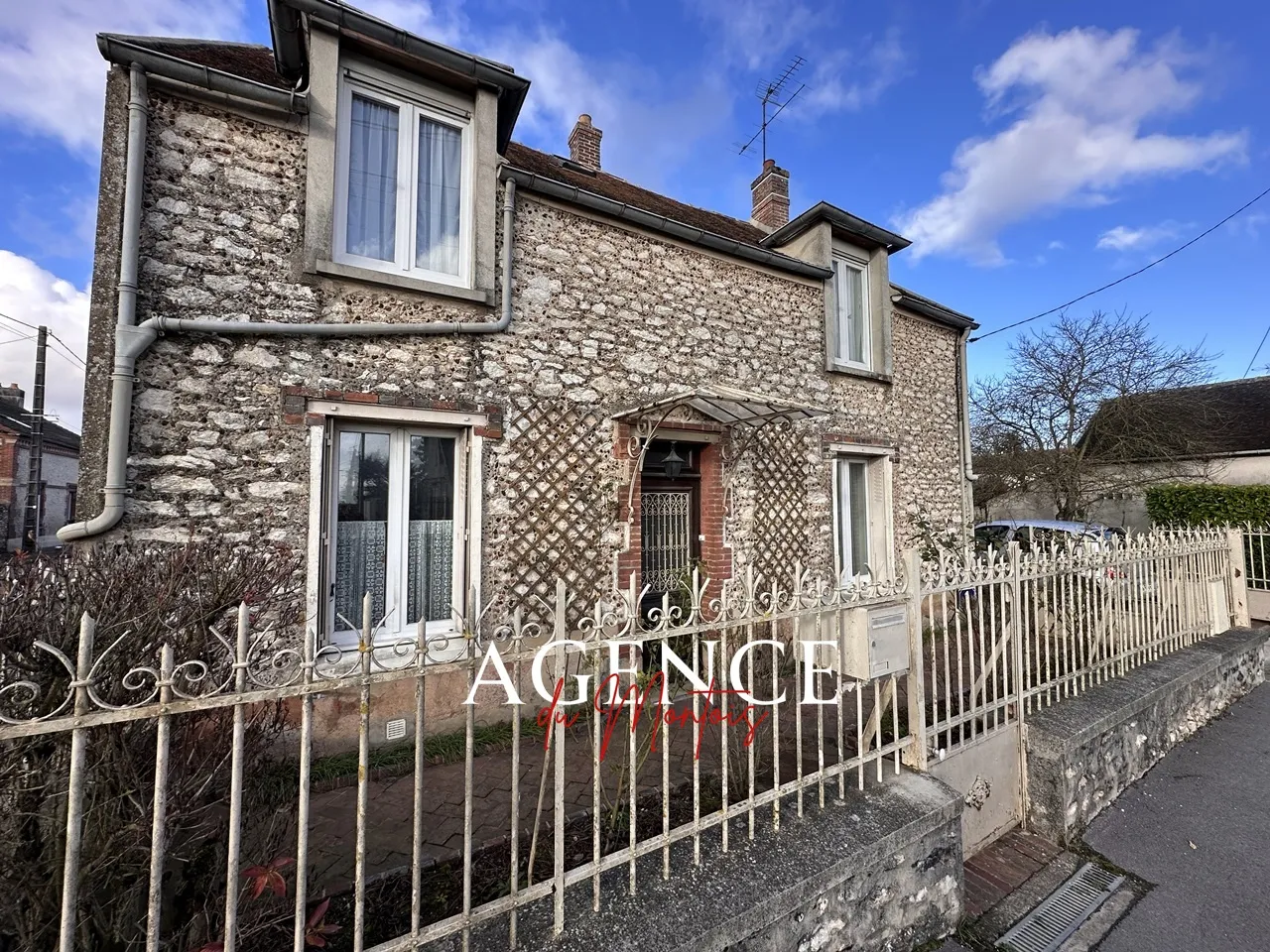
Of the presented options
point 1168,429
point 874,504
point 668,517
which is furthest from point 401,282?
point 1168,429

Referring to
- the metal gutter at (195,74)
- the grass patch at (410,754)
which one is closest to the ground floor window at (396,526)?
the grass patch at (410,754)

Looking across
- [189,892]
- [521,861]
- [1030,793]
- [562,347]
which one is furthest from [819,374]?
[189,892]

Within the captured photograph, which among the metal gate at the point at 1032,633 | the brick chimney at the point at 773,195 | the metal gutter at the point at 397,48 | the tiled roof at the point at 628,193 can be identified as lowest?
the metal gate at the point at 1032,633

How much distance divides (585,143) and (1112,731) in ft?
30.6

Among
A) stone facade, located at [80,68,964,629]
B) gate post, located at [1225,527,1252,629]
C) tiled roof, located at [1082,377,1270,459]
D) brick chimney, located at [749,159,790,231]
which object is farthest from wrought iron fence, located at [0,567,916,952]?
tiled roof, located at [1082,377,1270,459]

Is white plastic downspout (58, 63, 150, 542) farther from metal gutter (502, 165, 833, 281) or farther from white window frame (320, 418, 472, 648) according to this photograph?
metal gutter (502, 165, 833, 281)

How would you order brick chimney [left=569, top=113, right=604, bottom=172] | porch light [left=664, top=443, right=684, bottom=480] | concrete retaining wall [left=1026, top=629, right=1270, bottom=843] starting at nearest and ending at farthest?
concrete retaining wall [left=1026, top=629, right=1270, bottom=843] < porch light [left=664, top=443, right=684, bottom=480] < brick chimney [left=569, top=113, right=604, bottom=172]

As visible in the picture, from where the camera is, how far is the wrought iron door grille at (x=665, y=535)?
245 inches

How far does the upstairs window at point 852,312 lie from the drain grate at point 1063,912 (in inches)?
244

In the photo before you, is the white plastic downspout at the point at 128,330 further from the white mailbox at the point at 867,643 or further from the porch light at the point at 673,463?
the white mailbox at the point at 867,643

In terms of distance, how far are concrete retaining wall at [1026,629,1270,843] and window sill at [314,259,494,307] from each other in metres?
5.43

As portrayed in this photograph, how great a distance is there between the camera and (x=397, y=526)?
480 cm

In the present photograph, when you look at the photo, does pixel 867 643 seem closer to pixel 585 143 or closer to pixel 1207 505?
pixel 585 143

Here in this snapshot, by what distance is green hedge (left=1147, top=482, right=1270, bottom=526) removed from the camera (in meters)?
10.2
